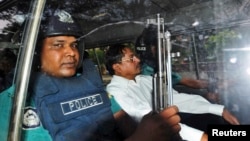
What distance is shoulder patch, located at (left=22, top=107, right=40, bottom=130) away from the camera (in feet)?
4.42

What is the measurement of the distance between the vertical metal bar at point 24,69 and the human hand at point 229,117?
0.90 metres

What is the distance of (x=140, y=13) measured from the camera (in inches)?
57.9

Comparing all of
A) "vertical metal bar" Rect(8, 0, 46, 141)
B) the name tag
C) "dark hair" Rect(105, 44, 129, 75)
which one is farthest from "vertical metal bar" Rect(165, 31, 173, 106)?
"vertical metal bar" Rect(8, 0, 46, 141)

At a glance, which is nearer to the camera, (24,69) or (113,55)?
(24,69)

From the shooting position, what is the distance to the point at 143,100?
56.9 inches

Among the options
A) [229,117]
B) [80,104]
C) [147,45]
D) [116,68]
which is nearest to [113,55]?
[116,68]

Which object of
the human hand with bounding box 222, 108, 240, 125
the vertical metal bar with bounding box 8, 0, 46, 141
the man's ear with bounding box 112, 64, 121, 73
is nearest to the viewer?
the vertical metal bar with bounding box 8, 0, 46, 141

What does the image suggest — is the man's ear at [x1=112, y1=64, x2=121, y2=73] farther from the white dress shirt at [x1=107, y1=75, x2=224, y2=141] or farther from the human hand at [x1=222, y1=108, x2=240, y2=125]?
the human hand at [x1=222, y1=108, x2=240, y2=125]

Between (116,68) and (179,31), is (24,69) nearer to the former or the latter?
(116,68)

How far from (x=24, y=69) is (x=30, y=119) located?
232 mm

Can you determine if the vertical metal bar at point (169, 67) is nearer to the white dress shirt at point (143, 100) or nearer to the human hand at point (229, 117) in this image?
the white dress shirt at point (143, 100)

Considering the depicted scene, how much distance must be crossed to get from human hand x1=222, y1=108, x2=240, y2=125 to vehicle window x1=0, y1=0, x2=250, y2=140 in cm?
2

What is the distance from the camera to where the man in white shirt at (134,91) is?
1426mm

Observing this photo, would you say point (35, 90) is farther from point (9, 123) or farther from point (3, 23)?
point (3, 23)
